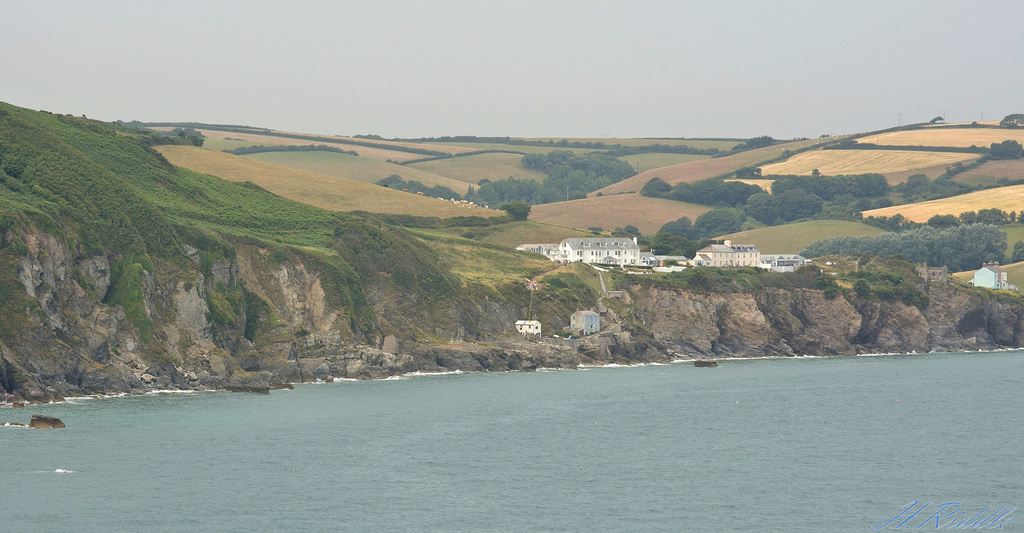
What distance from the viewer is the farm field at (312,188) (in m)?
177

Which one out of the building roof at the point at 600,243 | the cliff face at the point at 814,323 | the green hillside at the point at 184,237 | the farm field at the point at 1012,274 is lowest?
the cliff face at the point at 814,323

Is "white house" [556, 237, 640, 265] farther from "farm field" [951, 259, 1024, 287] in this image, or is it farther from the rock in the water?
the rock in the water

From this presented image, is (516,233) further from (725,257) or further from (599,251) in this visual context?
(725,257)

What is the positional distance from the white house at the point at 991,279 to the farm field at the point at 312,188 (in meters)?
80.3

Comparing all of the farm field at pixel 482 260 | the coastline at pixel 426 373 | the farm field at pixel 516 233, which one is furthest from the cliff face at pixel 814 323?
the farm field at pixel 516 233

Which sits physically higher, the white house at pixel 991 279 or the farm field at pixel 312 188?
the farm field at pixel 312 188

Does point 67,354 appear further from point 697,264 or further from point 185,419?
point 697,264

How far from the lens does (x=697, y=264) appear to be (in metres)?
182

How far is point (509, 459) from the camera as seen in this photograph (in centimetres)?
7081

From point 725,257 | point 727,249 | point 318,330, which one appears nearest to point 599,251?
point 725,257

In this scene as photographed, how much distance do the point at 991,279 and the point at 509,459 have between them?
13706 centimetres

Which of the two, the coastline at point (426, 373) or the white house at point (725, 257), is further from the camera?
the white house at point (725, 257)

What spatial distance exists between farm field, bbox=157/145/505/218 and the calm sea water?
2959 inches

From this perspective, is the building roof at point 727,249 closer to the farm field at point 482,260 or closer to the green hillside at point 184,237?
A: the farm field at point 482,260
